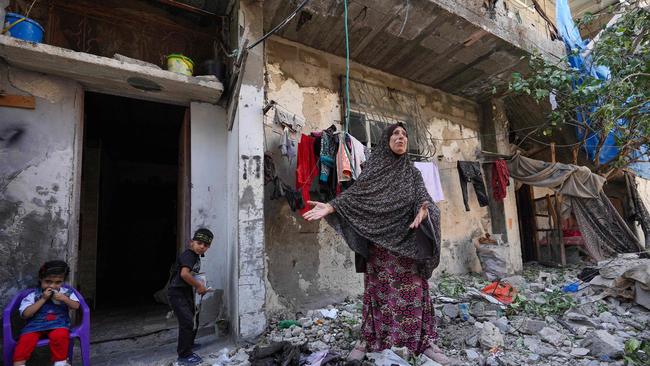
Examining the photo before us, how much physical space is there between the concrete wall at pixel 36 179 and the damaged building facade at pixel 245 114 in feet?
0.04

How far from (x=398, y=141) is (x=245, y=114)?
5.79 feet

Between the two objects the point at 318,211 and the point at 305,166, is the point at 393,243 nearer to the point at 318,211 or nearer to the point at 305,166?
the point at 318,211

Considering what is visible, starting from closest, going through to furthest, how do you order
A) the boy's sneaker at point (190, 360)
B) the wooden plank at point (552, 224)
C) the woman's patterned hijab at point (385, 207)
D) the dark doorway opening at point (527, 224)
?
the woman's patterned hijab at point (385, 207)
the boy's sneaker at point (190, 360)
the wooden plank at point (552, 224)
the dark doorway opening at point (527, 224)

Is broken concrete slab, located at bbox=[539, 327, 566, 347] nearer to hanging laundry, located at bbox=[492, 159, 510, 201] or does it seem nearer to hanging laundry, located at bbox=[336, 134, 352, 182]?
hanging laundry, located at bbox=[336, 134, 352, 182]

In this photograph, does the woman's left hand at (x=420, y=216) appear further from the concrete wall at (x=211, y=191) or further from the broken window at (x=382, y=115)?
the broken window at (x=382, y=115)

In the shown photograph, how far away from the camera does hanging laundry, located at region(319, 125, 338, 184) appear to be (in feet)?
13.2

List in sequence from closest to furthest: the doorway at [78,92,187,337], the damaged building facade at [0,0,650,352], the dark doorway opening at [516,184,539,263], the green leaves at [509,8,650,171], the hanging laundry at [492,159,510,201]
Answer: the damaged building facade at [0,0,650,352] → the green leaves at [509,8,650,171] → the doorway at [78,92,187,337] → the hanging laundry at [492,159,510,201] → the dark doorway opening at [516,184,539,263]

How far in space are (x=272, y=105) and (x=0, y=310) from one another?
10.5 feet

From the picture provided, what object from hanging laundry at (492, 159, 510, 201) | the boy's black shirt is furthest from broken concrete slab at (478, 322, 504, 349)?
hanging laundry at (492, 159, 510, 201)

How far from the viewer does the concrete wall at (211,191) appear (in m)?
3.91

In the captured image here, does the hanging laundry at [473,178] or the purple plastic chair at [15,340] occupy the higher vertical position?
the hanging laundry at [473,178]

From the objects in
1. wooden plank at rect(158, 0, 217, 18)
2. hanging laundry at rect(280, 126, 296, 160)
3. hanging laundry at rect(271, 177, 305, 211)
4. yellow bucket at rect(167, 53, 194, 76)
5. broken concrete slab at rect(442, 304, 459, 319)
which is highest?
wooden plank at rect(158, 0, 217, 18)

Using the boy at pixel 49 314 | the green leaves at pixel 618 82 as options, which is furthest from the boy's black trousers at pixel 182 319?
the green leaves at pixel 618 82

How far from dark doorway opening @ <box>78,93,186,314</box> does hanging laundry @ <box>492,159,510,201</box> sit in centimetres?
588
